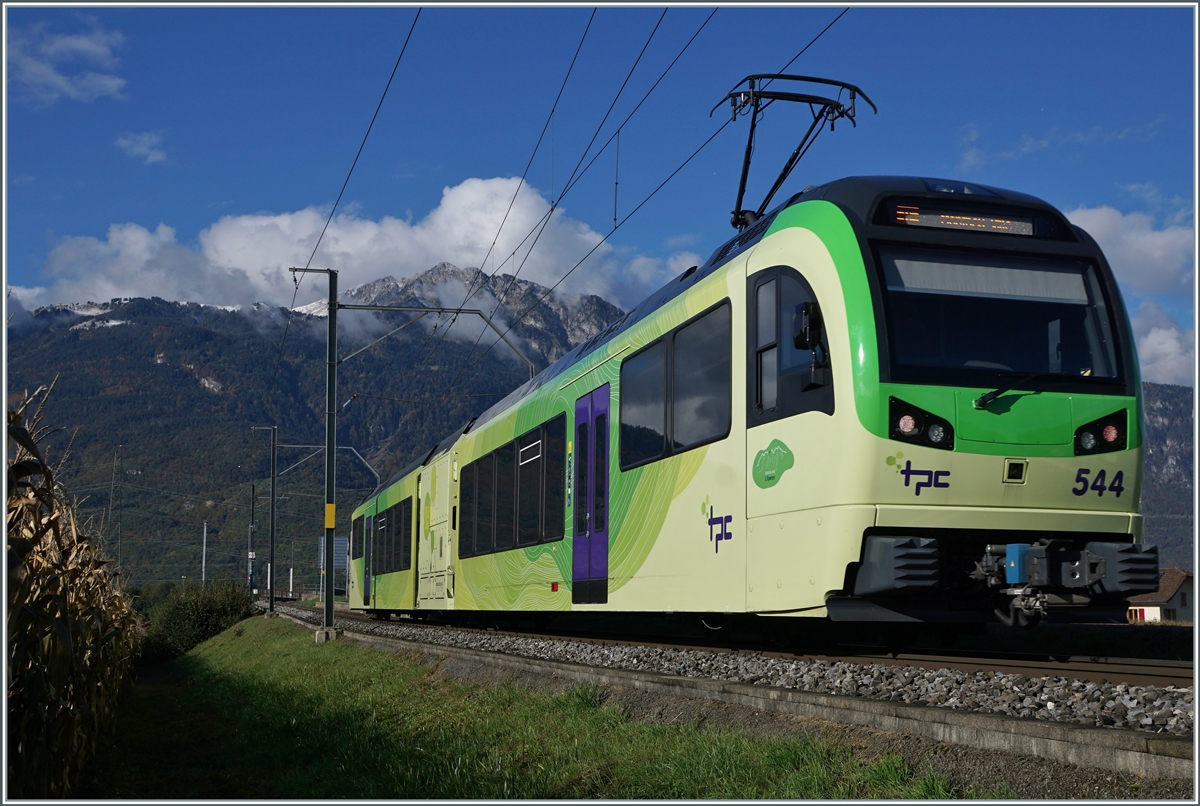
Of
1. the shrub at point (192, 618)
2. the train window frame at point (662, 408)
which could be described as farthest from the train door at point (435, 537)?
the shrub at point (192, 618)

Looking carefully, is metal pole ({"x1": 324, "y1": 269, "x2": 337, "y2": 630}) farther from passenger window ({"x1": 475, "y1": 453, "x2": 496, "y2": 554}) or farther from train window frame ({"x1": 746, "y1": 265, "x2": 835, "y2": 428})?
train window frame ({"x1": 746, "y1": 265, "x2": 835, "y2": 428})

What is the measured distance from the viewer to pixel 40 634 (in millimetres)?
5383

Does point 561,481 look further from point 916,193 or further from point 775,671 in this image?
point 916,193

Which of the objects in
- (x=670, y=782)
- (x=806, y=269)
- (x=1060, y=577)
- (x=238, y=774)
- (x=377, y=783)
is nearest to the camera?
(x=670, y=782)

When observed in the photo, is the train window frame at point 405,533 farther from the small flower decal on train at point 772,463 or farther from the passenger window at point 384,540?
the small flower decal on train at point 772,463

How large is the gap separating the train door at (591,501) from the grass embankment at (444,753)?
166 centimetres

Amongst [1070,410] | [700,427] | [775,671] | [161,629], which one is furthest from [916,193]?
[161,629]

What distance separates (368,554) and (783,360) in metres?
23.6

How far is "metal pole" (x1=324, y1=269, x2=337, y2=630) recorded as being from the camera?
2309 centimetres

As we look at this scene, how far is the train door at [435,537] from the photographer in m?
19.1

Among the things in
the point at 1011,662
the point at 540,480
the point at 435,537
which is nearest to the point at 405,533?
the point at 435,537

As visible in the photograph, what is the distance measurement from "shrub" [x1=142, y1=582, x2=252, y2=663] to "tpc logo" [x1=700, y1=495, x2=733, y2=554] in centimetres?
3569

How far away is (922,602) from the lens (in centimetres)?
787

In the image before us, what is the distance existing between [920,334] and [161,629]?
39.9m
